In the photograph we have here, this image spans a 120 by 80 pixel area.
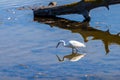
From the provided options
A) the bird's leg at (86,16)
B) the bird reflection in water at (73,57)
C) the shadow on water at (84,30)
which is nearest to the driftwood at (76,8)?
the bird's leg at (86,16)

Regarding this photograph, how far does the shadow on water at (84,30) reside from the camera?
17534mm

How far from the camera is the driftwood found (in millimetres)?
19984

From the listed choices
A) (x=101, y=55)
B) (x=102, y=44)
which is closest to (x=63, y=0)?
(x=102, y=44)

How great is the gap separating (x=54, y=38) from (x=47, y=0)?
11.0 metres

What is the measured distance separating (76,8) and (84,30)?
5.60 feet

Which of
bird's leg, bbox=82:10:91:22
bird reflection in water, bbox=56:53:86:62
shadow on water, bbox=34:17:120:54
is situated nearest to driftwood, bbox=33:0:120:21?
bird's leg, bbox=82:10:91:22

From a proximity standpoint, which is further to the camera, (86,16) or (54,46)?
(86,16)

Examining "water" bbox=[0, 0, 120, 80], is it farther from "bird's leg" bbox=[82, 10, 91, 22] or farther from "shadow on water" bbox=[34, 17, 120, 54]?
"bird's leg" bbox=[82, 10, 91, 22]

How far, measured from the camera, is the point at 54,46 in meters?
16.9

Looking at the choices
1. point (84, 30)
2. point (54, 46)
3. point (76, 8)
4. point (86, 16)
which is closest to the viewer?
point (54, 46)

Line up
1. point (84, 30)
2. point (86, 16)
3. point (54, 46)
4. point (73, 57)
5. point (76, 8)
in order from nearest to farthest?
point (73, 57), point (54, 46), point (84, 30), point (76, 8), point (86, 16)

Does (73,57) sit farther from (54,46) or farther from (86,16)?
(86,16)

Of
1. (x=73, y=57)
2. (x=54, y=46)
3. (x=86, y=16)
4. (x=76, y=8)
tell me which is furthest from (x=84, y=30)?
(x=73, y=57)

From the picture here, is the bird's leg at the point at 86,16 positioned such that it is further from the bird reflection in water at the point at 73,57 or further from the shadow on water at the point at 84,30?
the bird reflection in water at the point at 73,57
